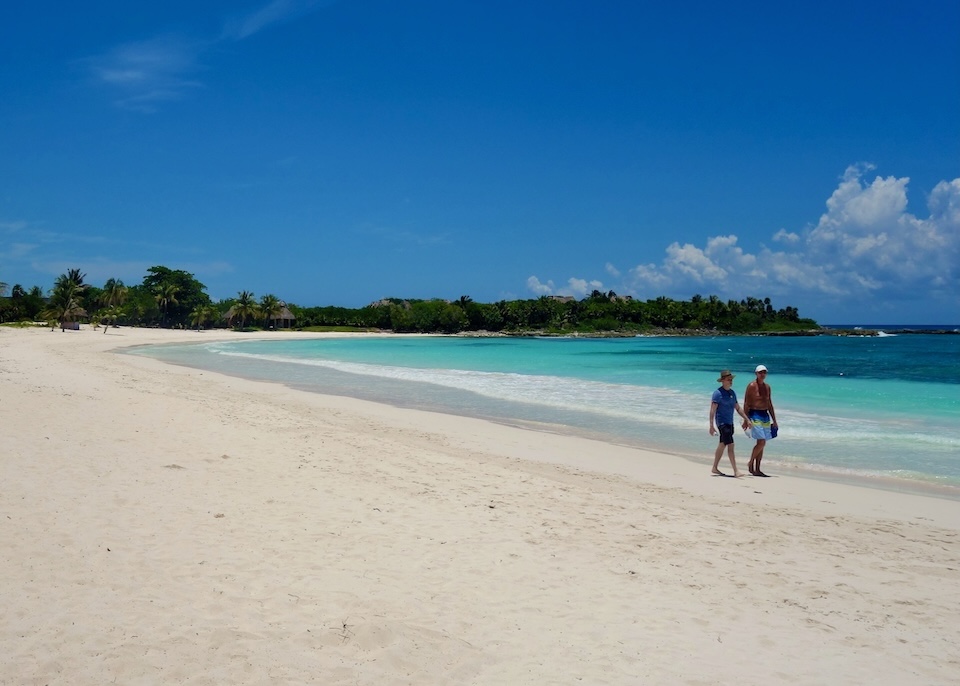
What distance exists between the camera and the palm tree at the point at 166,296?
276 ft

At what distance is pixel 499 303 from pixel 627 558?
10906cm

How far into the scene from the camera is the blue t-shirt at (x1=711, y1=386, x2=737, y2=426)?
9.34 meters

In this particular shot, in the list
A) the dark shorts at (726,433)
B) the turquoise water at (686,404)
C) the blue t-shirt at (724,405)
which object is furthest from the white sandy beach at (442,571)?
the turquoise water at (686,404)

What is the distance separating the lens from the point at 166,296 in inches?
3322

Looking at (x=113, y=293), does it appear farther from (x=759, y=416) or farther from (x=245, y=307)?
(x=759, y=416)

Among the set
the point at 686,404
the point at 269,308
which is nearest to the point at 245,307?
the point at 269,308

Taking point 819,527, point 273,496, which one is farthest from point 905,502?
point 273,496

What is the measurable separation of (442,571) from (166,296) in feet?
295

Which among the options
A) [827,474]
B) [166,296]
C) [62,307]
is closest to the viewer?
[827,474]

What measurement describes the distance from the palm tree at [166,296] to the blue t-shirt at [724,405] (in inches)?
3421

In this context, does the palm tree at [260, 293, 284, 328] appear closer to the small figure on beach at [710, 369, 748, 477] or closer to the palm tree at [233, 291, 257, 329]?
the palm tree at [233, 291, 257, 329]

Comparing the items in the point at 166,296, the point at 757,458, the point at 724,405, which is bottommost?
the point at 757,458

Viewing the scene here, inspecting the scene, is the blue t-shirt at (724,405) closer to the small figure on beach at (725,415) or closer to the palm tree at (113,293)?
the small figure on beach at (725,415)

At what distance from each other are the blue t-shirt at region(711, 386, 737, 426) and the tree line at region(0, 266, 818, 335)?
6697cm
